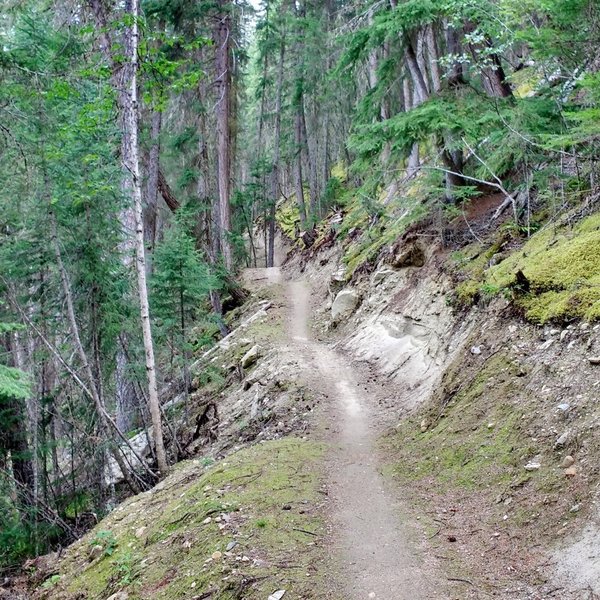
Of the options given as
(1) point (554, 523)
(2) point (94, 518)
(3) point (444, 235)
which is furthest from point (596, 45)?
(2) point (94, 518)

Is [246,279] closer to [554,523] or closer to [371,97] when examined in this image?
[371,97]

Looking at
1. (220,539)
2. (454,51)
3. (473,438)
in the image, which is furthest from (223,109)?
(220,539)

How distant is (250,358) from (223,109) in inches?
364

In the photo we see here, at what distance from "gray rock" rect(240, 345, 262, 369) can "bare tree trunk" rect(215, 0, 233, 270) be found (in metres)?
6.14

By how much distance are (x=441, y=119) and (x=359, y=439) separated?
564 centimetres

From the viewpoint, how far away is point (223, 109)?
16453 millimetres

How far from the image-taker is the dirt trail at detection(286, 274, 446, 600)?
3.64 metres

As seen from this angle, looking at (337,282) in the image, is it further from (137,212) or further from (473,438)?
(473,438)

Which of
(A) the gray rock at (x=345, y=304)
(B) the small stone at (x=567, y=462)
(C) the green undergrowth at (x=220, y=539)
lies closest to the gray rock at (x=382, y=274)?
(A) the gray rock at (x=345, y=304)

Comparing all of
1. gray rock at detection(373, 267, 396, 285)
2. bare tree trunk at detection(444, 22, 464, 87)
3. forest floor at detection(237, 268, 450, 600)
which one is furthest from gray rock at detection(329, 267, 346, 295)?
bare tree trunk at detection(444, 22, 464, 87)

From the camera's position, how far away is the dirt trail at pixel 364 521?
364cm

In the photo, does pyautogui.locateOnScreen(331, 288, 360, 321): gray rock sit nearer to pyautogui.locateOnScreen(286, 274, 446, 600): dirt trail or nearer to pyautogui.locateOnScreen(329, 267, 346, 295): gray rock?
pyautogui.locateOnScreen(329, 267, 346, 295): gray rock

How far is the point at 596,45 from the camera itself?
5.88 meters

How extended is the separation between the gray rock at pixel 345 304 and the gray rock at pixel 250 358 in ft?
8.11
